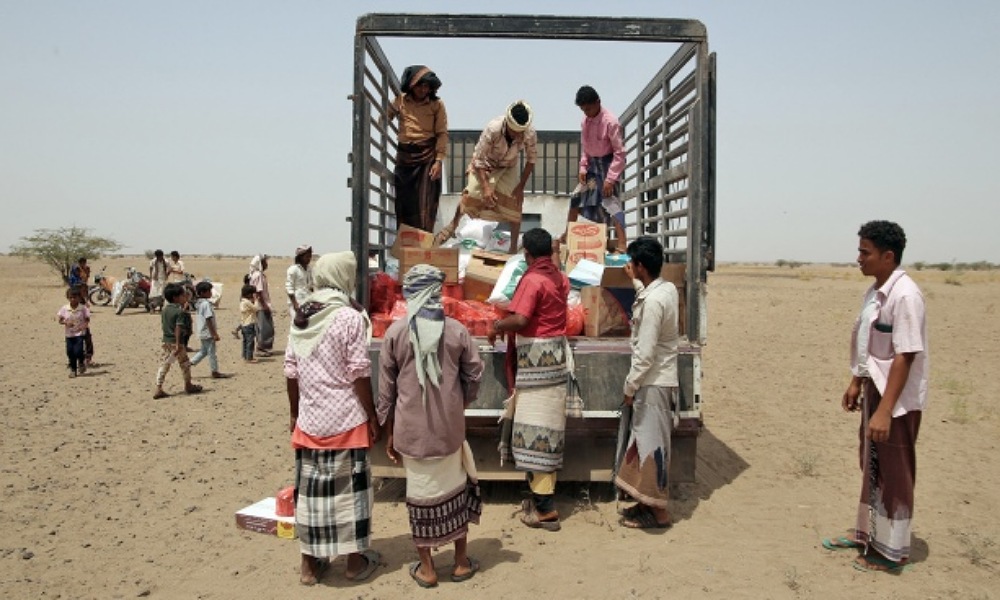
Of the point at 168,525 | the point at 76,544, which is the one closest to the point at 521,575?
the point at 168,525

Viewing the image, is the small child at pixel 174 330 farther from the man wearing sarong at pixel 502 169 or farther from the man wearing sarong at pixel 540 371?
the man wearing sarong at pixel 540 371

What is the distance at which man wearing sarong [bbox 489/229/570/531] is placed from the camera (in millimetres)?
4617

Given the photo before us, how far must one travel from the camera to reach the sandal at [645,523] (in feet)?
15.5

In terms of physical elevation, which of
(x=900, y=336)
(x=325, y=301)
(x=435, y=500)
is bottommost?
(x=435, y=500)

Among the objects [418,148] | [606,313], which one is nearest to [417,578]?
[606,313]

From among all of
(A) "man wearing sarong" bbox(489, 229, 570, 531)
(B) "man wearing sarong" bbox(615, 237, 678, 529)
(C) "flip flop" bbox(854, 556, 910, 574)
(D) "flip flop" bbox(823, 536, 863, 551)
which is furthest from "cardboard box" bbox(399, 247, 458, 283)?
(C) "flip flop" bbox(854, 556, 910, 574)

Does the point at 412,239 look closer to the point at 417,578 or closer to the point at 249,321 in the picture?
the point at 417,578

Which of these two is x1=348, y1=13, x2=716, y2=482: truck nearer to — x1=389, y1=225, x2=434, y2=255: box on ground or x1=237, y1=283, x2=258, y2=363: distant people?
x1=389, y1=225, x2=434, y2=255: box on ground

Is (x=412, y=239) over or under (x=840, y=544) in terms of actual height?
over

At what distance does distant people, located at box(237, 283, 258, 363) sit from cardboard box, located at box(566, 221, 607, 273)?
686 centimetres

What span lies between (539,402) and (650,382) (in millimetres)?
704

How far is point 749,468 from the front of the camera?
6.25m

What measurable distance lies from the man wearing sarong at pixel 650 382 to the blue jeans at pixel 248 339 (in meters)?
8.49

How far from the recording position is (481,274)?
5.56 meters
